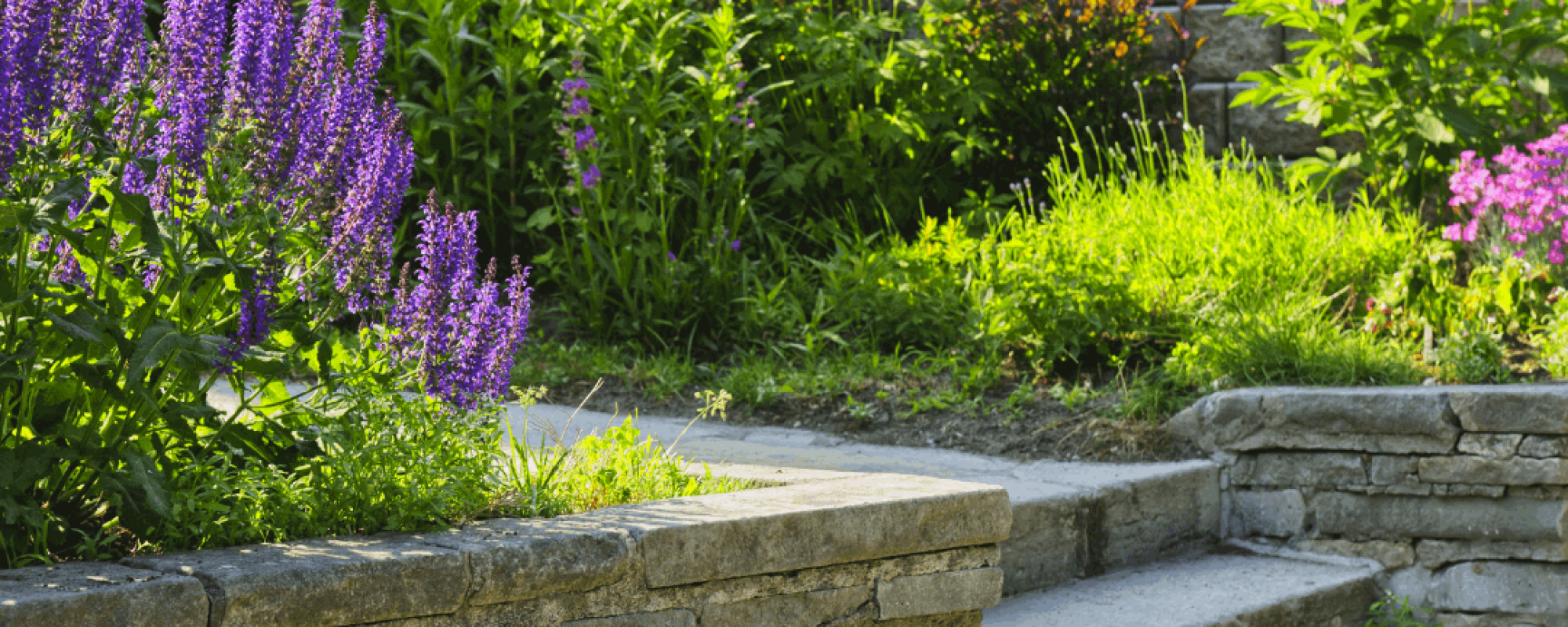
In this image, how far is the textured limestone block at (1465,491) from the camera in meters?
3.32

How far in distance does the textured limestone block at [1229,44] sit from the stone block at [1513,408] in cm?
266

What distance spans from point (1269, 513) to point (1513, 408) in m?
0.64

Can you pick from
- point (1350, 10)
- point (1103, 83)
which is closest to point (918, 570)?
point (1350, 10)

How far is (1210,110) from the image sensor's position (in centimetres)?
567

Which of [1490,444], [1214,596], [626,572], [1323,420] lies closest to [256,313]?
[626,572]

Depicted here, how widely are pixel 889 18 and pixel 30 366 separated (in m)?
4.33

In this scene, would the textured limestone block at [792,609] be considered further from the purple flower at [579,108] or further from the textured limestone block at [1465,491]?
the purple flower at [579,108]

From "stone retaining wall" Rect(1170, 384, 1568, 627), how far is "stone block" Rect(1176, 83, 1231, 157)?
2458 mm

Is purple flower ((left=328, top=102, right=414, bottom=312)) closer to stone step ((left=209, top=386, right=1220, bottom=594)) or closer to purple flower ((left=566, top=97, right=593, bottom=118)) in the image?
stone step ((left=209, top=386, right=1220, bottom=594))

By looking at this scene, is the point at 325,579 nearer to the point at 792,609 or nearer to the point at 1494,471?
the point at 792,609

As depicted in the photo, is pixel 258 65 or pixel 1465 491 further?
pixel 1465 491

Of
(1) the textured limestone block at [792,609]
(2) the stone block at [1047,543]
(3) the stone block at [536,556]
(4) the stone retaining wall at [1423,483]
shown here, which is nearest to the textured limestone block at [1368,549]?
(4) the stone retaining wall at [1423,483]

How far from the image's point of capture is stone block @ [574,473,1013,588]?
1948 millimetres

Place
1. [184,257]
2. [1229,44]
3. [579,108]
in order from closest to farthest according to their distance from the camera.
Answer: [184,257] → [579,108] → [1229,44]
